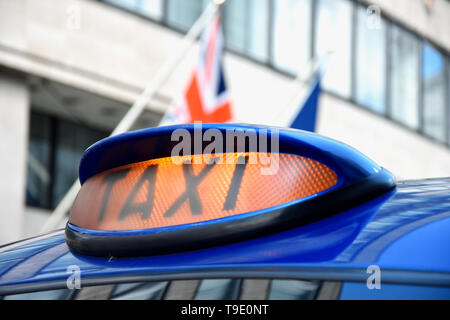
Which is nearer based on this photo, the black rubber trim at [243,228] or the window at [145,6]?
the black rubber trim at [243,228]

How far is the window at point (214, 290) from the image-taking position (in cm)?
108

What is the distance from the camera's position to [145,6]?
13.3 metres

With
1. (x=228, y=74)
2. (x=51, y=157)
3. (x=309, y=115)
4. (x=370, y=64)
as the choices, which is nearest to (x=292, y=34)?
(x=228, y=74)

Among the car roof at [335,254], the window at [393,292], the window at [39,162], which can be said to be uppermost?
the window at [39,162]

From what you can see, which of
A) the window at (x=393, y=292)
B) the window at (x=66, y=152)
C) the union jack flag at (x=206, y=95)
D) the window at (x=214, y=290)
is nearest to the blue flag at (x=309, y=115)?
the union jack flag at (x=206, y=95)

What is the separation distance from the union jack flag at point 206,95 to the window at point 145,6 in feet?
11.3

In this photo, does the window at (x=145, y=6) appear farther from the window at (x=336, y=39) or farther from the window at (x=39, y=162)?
the window at (x=336, y=39)

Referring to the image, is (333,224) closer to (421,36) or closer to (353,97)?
(353,97)

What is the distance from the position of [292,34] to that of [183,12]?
3.30m

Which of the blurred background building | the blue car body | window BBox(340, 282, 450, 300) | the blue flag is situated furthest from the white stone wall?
window BBox(340, 282, 450, 300)

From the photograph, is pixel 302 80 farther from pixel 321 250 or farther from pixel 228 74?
pixel 321 250
